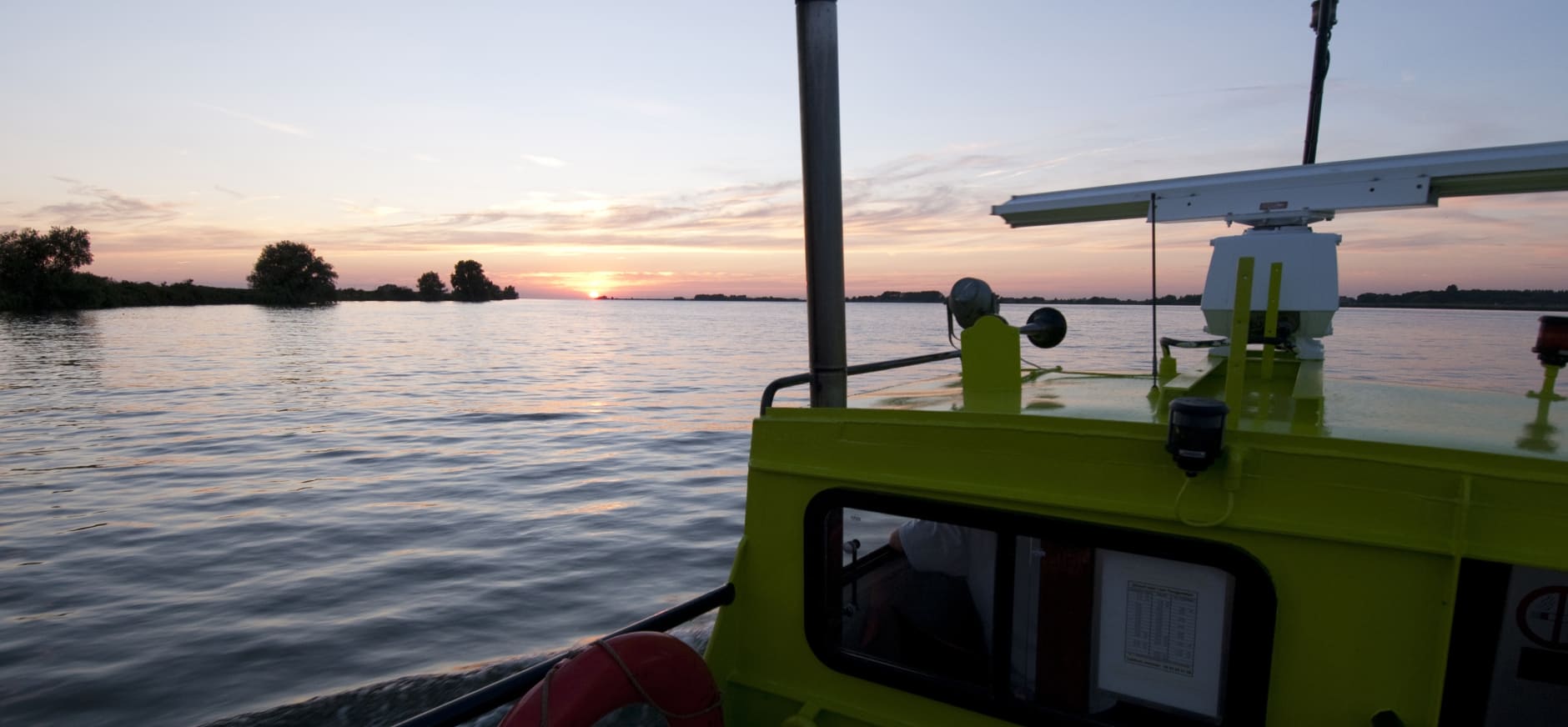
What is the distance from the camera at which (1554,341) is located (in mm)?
2949

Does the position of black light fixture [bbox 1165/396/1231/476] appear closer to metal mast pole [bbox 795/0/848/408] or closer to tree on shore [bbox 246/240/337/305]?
metal mast pole [bbox 795/0/848/408]

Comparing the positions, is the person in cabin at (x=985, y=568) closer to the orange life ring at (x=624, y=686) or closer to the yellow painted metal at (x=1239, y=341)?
the yellow painted metal at (x=1239, y=341)

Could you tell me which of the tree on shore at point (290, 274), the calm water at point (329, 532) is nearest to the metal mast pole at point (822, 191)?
the calm water at point (329, 532)

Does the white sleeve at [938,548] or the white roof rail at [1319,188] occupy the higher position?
the white roof rail at [1319,188]

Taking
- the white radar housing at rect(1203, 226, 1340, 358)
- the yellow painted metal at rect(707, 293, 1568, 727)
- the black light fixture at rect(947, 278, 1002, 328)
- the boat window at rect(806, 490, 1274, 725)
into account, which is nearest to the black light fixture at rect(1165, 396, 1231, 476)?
the yellow painted metal at rect(707, 293, 1568, 727)

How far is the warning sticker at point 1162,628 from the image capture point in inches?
92.2

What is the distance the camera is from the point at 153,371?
29.5m

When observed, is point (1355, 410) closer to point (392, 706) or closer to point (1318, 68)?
point (1318, 68)

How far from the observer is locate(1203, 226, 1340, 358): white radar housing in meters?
4.47

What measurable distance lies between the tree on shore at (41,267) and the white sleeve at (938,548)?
113039 millimetres

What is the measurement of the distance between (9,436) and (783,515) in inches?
871

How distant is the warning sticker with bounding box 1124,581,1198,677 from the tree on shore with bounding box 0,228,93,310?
11392 centimetres

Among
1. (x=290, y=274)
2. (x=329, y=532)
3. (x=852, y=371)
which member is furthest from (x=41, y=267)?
(x=852, y=371)

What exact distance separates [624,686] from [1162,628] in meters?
1.67
